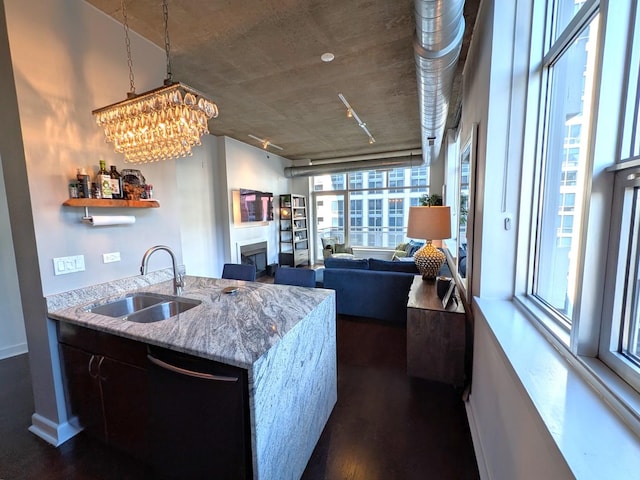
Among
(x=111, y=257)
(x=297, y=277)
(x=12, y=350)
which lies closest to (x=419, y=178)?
(x=297, y=277)

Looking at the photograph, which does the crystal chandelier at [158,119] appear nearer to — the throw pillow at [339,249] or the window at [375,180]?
the throw pillow at [339,249]

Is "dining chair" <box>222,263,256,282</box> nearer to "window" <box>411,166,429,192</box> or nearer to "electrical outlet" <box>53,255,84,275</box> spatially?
"electrical outlet" <box>53,255,84,275</box>

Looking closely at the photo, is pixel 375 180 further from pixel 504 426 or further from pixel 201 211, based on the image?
pixel 504 426

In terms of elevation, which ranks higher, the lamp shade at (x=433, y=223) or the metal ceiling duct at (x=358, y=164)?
the metal ceiling duct at (x=358, y=164)

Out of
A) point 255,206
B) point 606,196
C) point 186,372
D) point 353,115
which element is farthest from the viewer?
point 255,206

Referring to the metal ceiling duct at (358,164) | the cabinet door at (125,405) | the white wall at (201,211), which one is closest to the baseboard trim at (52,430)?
the cabinet door at (125,405)

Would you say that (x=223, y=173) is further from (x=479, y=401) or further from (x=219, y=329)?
(x=479, y=401)

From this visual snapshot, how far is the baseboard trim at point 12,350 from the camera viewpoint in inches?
113

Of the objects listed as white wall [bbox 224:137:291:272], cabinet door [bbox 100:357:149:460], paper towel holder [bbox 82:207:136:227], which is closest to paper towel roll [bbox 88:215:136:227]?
paper towel holder [bbox 82:207:136:227]

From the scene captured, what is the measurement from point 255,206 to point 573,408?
5.74m

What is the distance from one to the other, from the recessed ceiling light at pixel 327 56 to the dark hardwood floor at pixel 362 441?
305 cm

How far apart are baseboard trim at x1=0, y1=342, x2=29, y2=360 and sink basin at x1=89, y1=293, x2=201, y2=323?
79.6 inches

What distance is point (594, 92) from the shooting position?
3.02 ft

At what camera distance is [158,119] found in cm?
169
